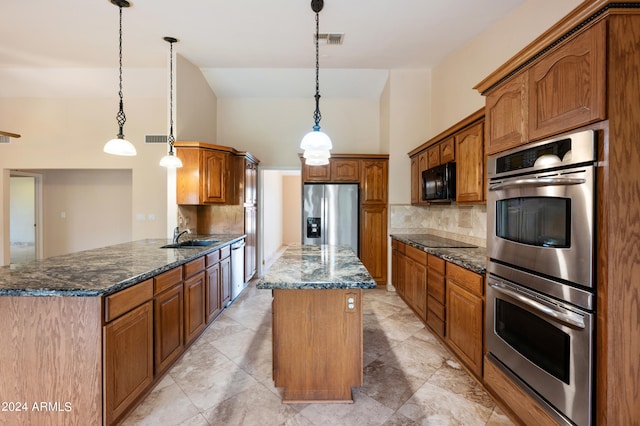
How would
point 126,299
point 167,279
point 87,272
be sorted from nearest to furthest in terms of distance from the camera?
point 126,299 → point 87,272 → point 167,279

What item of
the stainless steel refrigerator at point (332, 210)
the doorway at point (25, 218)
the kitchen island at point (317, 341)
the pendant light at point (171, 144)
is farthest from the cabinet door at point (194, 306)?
the doorway at point (25, 218)

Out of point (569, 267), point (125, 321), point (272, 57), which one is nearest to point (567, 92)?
point (569, 267)

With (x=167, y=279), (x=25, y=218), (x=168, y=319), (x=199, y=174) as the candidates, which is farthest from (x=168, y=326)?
(x=25, y=218)

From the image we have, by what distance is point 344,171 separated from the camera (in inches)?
187

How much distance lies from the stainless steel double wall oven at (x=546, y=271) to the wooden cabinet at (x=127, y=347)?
7.73 feet

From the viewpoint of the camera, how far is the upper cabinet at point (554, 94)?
1.25 m

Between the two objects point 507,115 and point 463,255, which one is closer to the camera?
point 507,115

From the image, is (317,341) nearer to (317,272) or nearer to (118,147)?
(317,272)

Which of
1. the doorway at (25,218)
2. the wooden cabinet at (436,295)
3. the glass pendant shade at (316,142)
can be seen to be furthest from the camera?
the doorway at (25,218)

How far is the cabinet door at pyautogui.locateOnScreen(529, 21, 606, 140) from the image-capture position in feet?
4.08

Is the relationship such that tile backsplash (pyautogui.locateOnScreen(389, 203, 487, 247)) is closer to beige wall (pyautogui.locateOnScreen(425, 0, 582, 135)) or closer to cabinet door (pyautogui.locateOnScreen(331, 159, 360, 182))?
cabinet door (pyautogui.locateOnScreen(331, 159, 360, 182))

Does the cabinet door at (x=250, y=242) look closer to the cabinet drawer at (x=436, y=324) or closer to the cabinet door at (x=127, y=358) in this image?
the cabinet door at (x=127, y=358)

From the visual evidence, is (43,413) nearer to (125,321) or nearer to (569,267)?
(125,321)

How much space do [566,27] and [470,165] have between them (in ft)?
4.97
